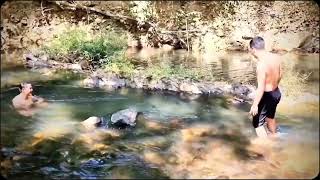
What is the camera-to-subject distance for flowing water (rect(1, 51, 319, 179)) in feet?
6.73

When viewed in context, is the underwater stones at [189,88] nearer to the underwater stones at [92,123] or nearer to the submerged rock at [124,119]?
the submerged rock at [124,119]

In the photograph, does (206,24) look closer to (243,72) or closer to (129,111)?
(243,72)

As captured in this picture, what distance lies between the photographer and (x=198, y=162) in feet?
6.79

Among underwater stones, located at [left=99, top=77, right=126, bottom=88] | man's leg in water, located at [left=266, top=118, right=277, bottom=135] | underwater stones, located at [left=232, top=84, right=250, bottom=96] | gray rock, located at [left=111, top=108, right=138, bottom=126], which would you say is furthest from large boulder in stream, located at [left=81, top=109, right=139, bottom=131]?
man's leg in water, located at [left=266, top=118, right=277, bottom=135]

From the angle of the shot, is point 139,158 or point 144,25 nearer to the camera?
point 139,158

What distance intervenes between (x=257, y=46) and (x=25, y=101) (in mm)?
1104

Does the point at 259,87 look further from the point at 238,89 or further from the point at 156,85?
the point at 156,85

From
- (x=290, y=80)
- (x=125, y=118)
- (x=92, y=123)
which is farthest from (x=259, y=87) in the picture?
(x=92, y=123)

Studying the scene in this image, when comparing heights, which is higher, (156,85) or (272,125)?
(156,85)

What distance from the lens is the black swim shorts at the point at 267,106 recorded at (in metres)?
2.09

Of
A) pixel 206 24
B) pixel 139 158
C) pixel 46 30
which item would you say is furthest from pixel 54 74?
pixel 206 24

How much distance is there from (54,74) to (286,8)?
1128 millimetres

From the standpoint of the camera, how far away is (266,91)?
2098 millimetres

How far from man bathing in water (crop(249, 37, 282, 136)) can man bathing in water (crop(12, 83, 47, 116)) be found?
1023 millimetres
